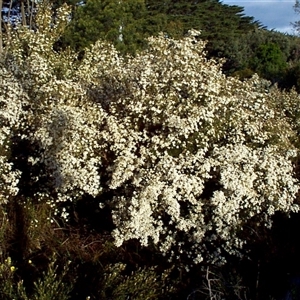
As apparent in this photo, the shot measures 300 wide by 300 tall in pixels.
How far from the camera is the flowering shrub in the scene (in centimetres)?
518

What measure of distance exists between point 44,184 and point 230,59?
27108 millimetres

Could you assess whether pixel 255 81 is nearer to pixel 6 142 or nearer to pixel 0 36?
pixel 6 142

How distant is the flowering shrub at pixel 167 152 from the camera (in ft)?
17.0

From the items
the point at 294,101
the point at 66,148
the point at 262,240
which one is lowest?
the point at 262,240

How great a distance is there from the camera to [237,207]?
17.2 feet

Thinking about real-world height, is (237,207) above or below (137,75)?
below

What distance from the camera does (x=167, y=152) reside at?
5.36 m

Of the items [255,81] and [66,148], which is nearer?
[66,148]

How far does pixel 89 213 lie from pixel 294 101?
3873 millimetres

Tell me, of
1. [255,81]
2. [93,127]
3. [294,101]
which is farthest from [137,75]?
[294,101]

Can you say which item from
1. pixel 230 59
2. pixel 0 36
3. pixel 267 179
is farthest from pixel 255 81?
pixel 230 59

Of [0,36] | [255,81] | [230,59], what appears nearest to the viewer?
[255,81]

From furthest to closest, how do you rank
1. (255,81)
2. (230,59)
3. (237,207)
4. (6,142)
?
1. (230,59)
2. (255,81)
3. (6,142)
4. (237,207)

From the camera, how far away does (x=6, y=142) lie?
18.4 feet
